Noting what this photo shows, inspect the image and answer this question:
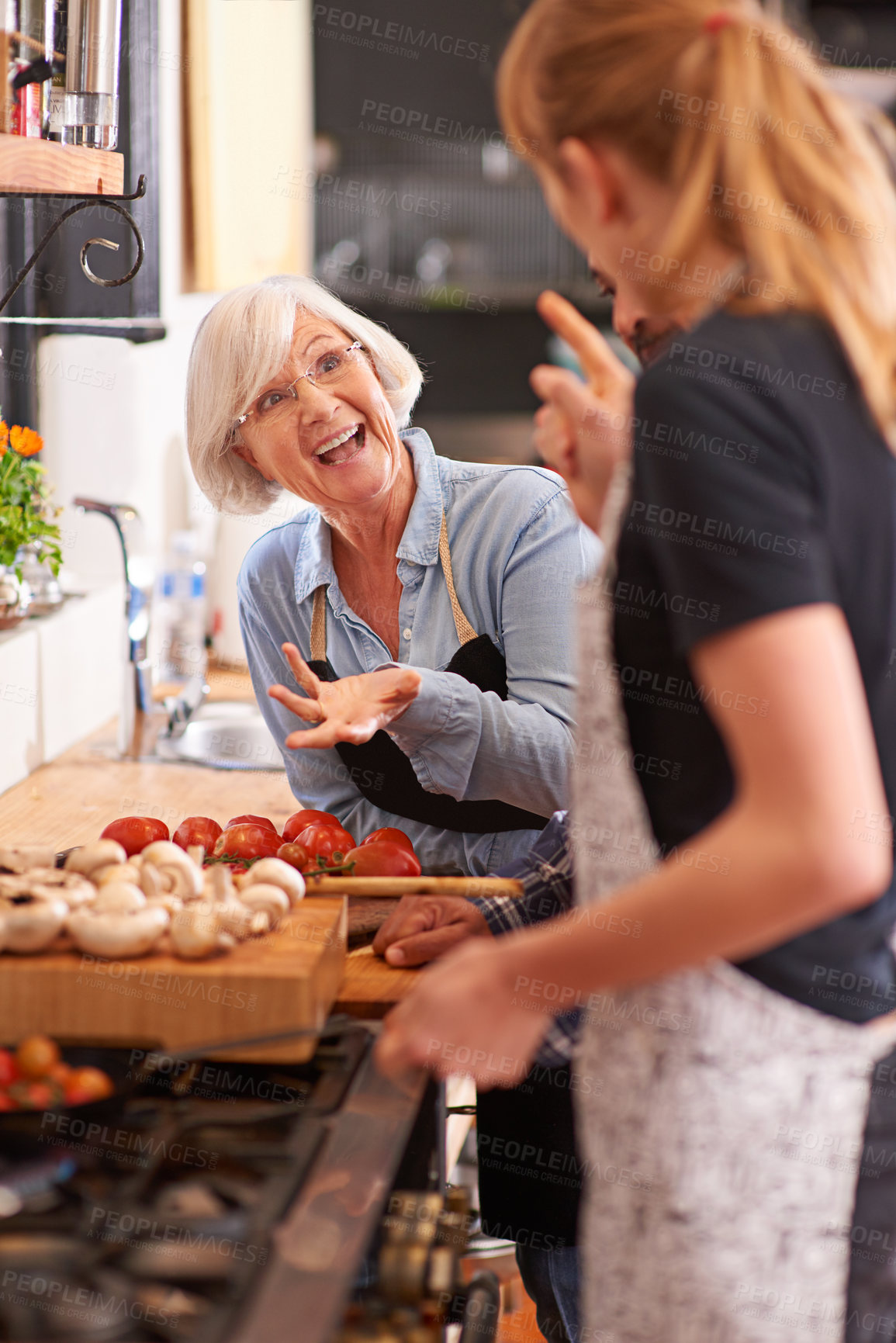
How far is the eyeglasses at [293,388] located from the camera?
Result: 58.6 inches

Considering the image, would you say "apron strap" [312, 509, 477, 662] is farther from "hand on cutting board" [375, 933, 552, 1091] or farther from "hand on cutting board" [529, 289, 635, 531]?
"hand on cutting board" [375, 933, 552, 1091]

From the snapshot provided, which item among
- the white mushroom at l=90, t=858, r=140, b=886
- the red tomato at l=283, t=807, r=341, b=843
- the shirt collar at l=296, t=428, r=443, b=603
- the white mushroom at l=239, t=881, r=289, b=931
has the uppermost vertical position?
the shirt collar at l=296, t=428, r=443, b=603

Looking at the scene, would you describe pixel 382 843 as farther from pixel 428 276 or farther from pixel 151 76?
pixel 428 276

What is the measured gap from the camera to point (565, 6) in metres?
0.67

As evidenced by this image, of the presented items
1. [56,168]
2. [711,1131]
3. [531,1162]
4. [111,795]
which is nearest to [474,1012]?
[711,1131]

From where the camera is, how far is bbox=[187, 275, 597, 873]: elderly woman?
1382 millimetres

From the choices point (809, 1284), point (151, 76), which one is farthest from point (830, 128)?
point (151, 76)

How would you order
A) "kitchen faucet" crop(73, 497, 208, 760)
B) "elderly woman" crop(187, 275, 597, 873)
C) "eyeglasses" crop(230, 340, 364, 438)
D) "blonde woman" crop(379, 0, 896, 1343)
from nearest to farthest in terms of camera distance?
1. "blonde woman" crop(379, 0, 896, 1343)
2. "elderly woman" crop(187, 275, 597, 873)
3. "eyeglasses" crop(230, 340, 364, 438)
4. "kitchen faucet" crop(73, 497, 208, 760)

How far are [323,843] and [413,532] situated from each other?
0.43 m

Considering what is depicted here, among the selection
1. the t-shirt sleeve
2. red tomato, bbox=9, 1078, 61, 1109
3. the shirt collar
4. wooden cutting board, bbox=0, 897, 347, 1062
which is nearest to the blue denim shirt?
the shirt collar

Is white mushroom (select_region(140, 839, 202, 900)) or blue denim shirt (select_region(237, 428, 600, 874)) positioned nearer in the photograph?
white mushroom (select_region(140, 839, 202, 900))

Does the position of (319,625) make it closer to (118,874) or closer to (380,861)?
(380,861)

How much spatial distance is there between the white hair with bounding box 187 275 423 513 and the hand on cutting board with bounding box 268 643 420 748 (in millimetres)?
416

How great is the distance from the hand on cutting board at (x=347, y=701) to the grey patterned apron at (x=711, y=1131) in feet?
1.29
